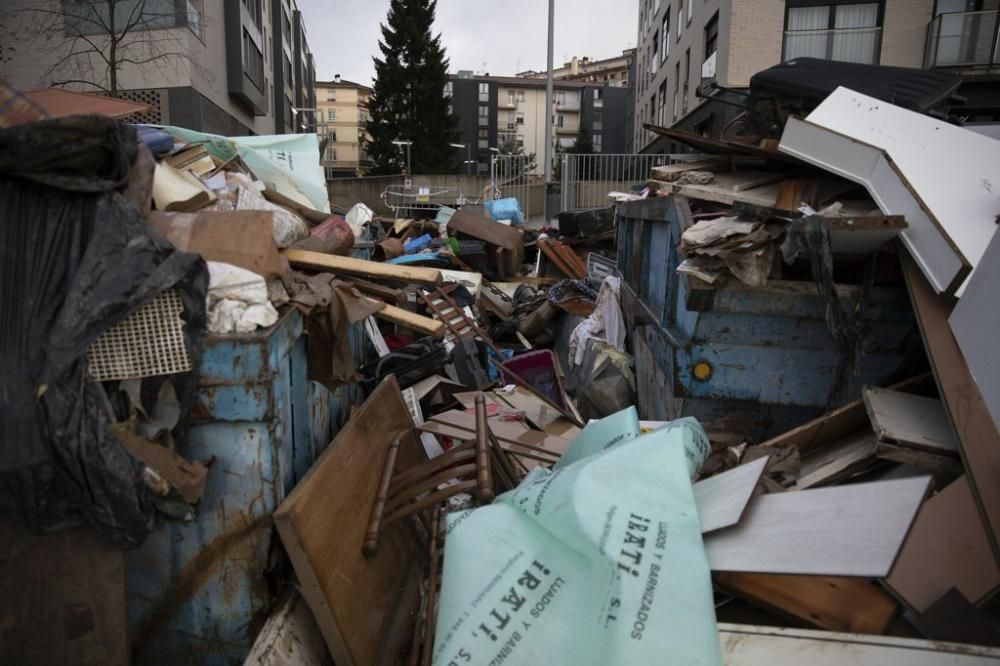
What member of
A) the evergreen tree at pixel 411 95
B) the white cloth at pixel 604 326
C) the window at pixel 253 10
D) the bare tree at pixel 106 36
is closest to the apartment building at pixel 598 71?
the evergreen tree at pixel 411 95

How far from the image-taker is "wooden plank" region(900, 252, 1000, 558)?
1755mm

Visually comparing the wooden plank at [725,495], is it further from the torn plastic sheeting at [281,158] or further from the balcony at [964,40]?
the balcony at [964,40]

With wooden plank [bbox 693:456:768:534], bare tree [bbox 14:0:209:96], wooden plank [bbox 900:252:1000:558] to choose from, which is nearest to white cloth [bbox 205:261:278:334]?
wooden plank [bbox 693:456:768:534]

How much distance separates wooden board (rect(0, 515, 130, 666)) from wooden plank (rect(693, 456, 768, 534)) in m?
1.81

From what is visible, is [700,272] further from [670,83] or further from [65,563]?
[670,83]

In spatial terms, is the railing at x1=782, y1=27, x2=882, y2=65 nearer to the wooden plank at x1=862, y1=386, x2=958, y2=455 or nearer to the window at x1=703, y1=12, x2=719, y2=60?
the window at x1=703, y1=12, x2=719, y2=60

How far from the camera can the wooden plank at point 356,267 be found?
2.51 m

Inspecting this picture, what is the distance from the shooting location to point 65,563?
71.4 inches

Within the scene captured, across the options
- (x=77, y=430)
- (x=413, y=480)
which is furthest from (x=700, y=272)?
(x=77, y=430)

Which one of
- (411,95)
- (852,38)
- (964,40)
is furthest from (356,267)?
(411,95)

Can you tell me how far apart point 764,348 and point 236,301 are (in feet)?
7.72

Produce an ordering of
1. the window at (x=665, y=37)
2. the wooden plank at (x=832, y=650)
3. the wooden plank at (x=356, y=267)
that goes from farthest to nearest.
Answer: the window at (x=665, y=37), the wooden plank at (x=356, y=267), the wooden plank at (x=832, y=650)

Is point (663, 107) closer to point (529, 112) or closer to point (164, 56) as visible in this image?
point (164, 56)

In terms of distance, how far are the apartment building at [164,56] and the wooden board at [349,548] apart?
881cm
